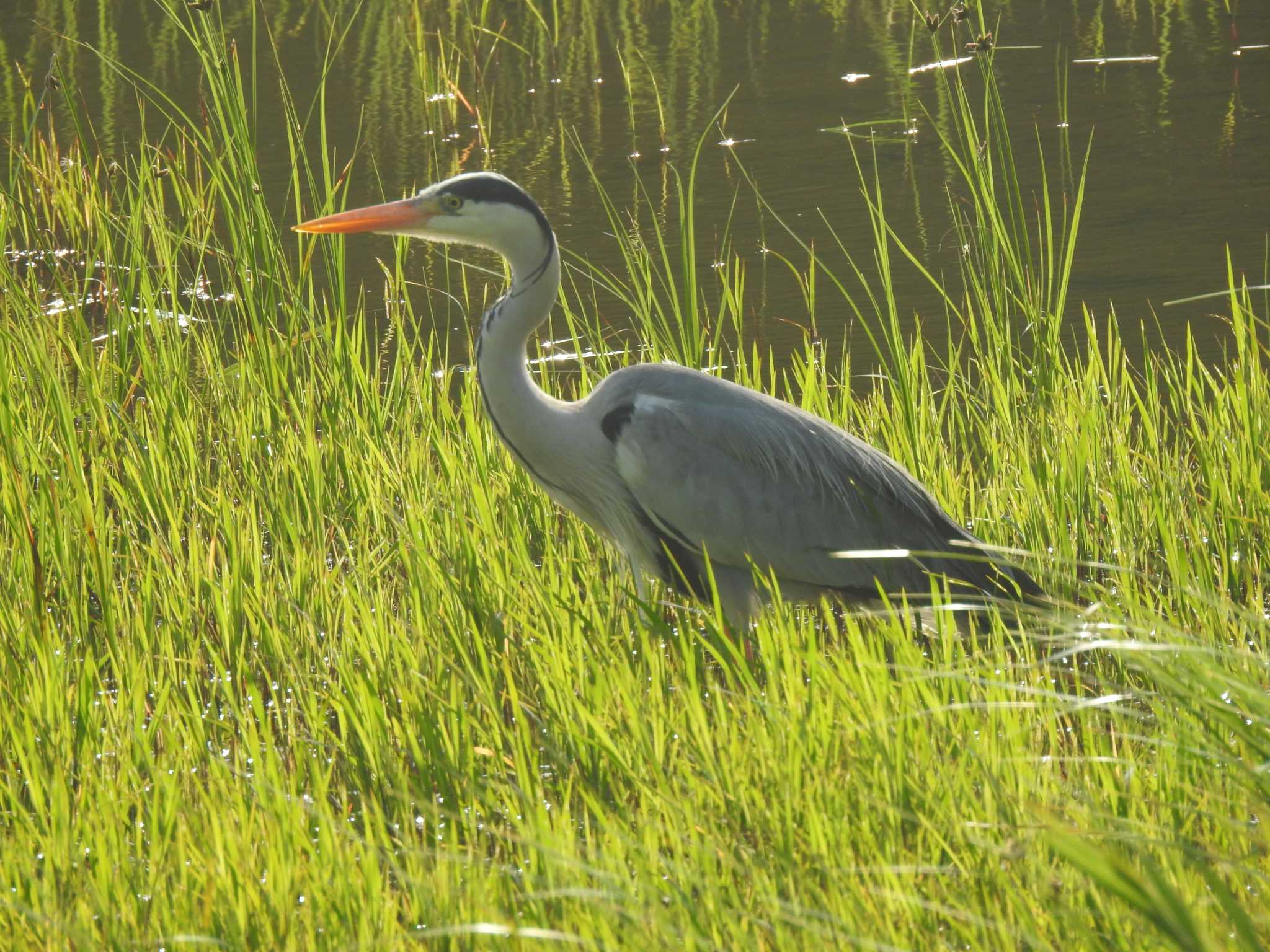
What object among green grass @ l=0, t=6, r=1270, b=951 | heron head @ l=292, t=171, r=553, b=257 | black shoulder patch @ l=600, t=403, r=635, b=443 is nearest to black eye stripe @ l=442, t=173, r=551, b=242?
heron head @ l=292, t=171, r=553, b=257

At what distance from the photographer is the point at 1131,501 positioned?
12.1 ft

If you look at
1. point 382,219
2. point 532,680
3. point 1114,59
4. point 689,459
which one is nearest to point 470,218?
point 382,219

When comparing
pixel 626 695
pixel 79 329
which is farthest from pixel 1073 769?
pixel 79 329

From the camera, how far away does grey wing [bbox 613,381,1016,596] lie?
3.64m

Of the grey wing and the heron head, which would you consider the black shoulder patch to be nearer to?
the grey wing

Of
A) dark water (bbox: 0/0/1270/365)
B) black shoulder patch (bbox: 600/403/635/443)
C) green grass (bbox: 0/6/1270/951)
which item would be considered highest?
dark water (bbox: 0/0/1270/365)

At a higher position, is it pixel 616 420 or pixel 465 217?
pixel 465 217

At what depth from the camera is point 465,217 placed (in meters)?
3.75

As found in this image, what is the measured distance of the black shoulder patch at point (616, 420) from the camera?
3.66 m

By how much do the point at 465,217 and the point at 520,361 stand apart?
0.38 meters

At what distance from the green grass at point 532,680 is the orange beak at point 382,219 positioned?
2.12 feet

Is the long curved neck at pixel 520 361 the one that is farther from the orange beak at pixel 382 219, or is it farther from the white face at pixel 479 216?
the orange beak at pixel 382 219

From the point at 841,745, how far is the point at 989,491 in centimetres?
155

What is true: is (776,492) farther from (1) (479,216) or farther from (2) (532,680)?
(1) (479,216)
